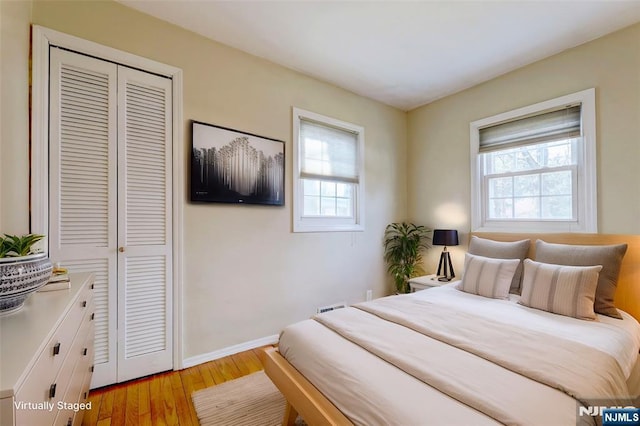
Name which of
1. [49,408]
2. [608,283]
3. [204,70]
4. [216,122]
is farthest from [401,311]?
[204,70]

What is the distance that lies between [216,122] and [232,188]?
606mm

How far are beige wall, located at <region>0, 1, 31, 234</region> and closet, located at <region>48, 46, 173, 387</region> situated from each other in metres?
0.14

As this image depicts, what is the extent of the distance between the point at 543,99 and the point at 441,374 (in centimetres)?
293

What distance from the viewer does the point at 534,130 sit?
9.18 feet

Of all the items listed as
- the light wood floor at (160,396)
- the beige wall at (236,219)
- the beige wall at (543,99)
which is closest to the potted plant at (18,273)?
the beige wall at (236,219)

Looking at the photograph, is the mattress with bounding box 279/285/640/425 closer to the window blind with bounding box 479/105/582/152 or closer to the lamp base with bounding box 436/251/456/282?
the lamp base with bounding box 436/251/456/282

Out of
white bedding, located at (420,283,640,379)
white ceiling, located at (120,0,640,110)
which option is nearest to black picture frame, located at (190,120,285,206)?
white ceiling, located at (120,0,640,110)

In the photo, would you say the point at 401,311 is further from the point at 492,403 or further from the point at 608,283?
the point at 608,283

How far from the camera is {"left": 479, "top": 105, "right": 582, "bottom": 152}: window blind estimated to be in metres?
A: 2.57

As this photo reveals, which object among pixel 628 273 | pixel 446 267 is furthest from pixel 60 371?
pixel 628 273

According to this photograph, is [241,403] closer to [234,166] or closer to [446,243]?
[234,166]

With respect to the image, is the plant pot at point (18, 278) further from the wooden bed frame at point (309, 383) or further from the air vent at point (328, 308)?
the air vent at point (328, 308)

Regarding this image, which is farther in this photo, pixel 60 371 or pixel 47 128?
pixel 47 128

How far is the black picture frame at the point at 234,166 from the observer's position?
7.74 feet
